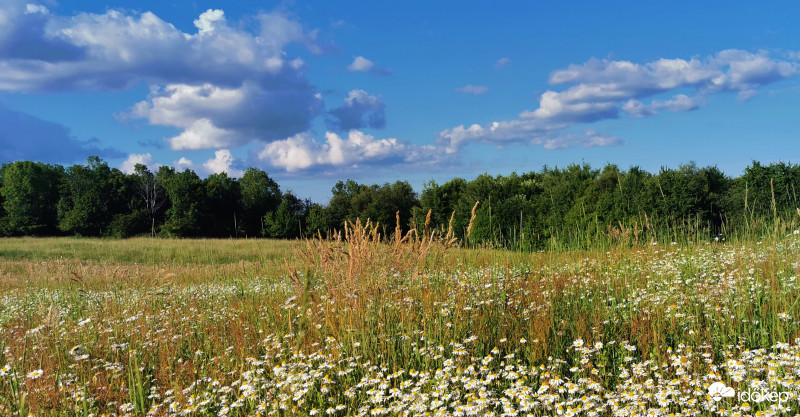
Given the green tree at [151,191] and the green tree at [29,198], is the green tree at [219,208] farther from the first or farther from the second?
the green tree at [29,198]

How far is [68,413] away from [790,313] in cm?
681

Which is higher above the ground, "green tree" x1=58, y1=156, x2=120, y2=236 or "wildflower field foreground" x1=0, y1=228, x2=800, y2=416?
"green tree" x1=58, y1=156, x2=120, y2=236

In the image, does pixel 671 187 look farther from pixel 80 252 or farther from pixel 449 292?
pixel 80 252

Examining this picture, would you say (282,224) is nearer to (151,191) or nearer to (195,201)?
(195,201)

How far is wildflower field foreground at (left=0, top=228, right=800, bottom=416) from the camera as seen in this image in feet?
11.0

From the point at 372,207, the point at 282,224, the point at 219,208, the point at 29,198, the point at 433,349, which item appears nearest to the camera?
the point at 433,349

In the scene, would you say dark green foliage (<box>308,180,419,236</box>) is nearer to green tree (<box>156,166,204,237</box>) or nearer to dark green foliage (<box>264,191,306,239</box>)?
dark green foliage (<box>264,191,306,239</box>)

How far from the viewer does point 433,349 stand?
4258mm

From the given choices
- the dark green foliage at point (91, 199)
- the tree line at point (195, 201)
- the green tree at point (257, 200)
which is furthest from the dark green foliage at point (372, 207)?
the dark green foliage at point (91, 199)

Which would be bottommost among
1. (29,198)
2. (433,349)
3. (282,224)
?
(433,349)

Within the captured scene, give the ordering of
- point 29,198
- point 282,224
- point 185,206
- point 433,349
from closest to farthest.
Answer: point 433,349 → point 282,224 → point 185,206 → point 29,198

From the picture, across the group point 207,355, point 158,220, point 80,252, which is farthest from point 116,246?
point 207,355

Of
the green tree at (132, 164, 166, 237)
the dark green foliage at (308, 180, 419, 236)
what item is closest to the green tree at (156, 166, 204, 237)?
the green tree at (132, 164, 166, 237)

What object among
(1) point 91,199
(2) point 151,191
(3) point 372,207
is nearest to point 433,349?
(3) point 372,207
